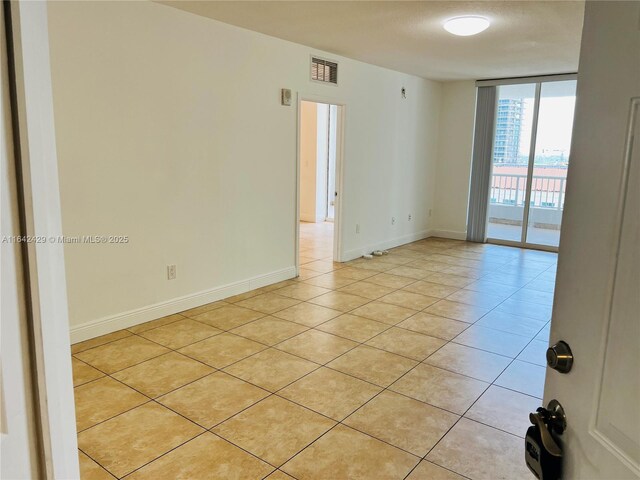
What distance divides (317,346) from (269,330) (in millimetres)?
481

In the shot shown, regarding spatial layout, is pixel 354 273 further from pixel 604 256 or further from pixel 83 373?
pixel 604 256

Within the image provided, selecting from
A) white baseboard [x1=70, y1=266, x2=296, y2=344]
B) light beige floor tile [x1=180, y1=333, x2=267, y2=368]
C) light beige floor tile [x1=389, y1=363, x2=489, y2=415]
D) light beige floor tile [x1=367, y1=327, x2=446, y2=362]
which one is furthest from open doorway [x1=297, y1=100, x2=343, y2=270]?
light beige floor tile [x1=389, y1=363, x2=489, y2=415]

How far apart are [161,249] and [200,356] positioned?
1.08 meters

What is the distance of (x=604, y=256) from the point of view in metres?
0.78

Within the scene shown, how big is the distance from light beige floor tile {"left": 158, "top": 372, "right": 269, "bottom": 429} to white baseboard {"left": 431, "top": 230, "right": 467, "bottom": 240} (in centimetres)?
574

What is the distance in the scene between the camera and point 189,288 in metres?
4.09

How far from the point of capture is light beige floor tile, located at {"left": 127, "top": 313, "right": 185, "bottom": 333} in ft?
11.9

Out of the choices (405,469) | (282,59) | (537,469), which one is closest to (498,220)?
(282,59)

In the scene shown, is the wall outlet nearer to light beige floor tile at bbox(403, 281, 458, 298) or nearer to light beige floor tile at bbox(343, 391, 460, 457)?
light beige floor tile at bbox(343, 391, 460, 457)

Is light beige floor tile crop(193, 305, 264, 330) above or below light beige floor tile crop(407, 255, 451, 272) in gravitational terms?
below

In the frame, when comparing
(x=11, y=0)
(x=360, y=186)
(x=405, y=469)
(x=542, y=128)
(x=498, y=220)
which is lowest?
(x=405, y=469)

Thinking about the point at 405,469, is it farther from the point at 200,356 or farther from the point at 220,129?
the point at 220,129

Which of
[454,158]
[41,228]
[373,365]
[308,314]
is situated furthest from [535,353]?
[454,158]

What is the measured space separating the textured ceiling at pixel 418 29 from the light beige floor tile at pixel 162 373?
2595 mm
